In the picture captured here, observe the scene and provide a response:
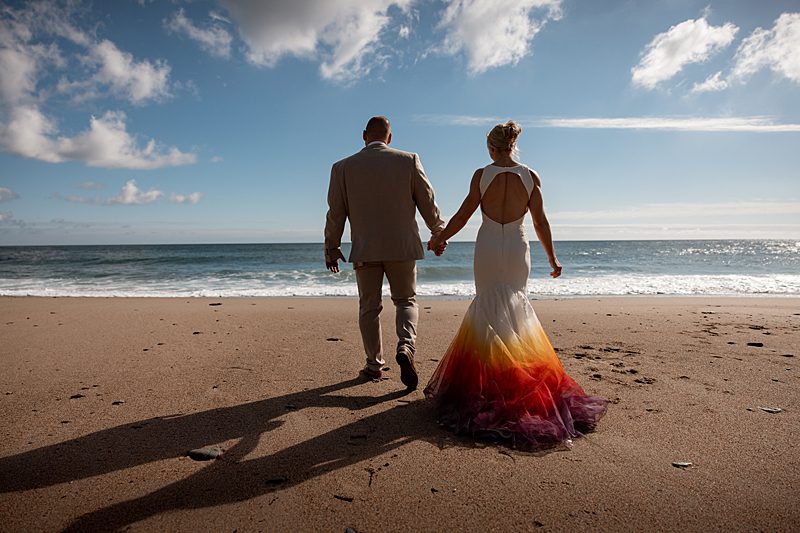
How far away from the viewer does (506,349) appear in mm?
3072

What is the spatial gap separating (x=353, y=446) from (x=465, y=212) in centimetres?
180

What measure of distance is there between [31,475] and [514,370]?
8.99 feet

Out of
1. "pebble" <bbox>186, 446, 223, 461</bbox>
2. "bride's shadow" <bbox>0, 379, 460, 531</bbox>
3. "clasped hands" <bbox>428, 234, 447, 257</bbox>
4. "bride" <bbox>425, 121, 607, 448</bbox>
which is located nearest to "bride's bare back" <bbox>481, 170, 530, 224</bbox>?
"bride" <bbox>425, 121, 607, 448</bbox>

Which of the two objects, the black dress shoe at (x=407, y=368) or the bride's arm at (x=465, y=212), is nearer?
the bride's arm at (x=465, y=212)

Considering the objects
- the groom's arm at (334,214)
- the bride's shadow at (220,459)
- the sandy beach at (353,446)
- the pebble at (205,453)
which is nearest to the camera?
the sandy beach at (353,446)

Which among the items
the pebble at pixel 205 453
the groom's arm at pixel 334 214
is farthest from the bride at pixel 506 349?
the pebble at pixel 205 453

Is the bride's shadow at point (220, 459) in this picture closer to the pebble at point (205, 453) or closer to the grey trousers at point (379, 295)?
the pebble at point (205, 453)

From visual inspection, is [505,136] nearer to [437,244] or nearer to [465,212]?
[465,212]

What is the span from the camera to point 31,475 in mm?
2379

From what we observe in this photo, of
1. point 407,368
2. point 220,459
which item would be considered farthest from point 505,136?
point 220,459

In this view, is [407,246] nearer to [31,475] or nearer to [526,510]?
[526,510]

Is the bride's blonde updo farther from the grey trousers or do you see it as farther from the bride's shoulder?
the grey trousers

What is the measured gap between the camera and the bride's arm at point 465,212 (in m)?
3.32

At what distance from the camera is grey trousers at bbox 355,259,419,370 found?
3943 mm
